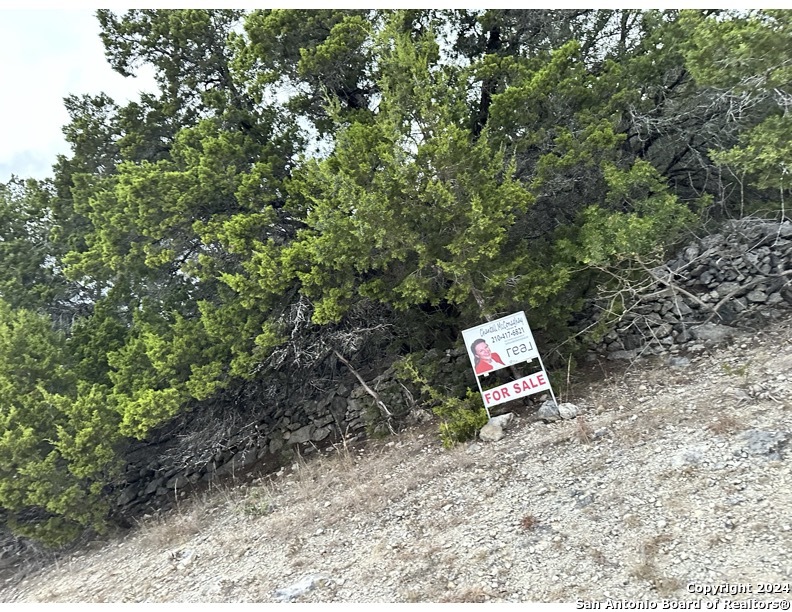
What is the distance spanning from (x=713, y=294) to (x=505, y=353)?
4099mm

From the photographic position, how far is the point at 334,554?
5.07m

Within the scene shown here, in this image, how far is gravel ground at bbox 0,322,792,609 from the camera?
12.1 feet

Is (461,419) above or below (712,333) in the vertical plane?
above

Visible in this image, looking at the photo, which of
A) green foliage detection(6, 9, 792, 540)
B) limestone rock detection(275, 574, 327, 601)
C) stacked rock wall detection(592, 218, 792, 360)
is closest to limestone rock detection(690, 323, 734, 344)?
stacked rock wall detection(592, 218, 792, 360)

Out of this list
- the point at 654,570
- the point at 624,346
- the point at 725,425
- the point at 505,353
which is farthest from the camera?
the point at 624,346

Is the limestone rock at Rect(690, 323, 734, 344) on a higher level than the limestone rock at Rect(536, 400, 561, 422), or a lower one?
higher

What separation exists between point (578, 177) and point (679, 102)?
7.56 ft

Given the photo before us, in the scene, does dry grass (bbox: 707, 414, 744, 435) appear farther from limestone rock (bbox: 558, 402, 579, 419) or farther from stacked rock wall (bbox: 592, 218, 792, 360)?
stacked rock wall (bbox: 592, 218, 792, 360)

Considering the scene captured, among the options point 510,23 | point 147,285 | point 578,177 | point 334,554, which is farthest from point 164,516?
point 510,23

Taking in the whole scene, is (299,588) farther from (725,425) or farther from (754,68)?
(754,68)

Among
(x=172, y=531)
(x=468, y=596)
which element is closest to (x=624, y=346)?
(x=468, y=596)

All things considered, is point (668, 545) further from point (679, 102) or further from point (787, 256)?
point (679, 102)

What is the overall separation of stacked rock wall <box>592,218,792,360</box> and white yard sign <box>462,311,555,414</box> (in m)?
1.74

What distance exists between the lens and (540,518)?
464 centimetres
